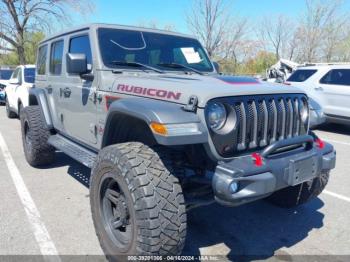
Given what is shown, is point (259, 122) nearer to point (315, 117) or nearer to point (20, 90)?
point (315, 117)

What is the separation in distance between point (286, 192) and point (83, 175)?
9.47 feet

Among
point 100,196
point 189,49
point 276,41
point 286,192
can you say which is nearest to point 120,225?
point 100,196

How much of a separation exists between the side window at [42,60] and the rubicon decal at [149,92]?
265 centimetres

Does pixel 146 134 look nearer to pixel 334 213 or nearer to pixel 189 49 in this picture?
pixel 189 49

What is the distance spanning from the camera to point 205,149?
2.71 meters

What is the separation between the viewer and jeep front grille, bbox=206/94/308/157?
2754mm

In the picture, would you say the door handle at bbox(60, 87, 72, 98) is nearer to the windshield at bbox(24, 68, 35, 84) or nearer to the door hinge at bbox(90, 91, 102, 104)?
the door hinge at bbox(90, 91, 102, 104)

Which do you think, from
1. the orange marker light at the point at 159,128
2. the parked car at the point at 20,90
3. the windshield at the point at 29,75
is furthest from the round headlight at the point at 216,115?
the windshield at the point at 29,75

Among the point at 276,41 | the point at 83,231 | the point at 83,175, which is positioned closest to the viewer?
the point at 83,231

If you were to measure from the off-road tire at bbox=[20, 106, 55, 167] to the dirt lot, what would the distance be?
1.09 feet

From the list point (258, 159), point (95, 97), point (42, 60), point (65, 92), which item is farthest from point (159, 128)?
point (42, 60)

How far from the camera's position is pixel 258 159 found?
2686 millimetres

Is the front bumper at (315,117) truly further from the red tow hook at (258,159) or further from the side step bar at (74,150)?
the side step bar at (74,150)

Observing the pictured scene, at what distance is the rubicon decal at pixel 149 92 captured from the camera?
286 centimetres
